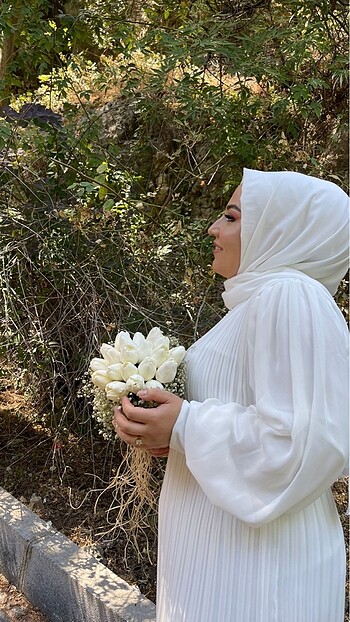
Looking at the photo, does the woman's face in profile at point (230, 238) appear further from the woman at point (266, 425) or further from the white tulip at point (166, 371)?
the white tulip at point (166, 371)

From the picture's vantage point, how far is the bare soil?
3.19m

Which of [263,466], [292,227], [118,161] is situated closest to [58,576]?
[263,466]

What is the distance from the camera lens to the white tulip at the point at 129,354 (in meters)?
1.48

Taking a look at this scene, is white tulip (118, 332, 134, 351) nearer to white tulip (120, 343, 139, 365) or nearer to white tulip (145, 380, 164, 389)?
white tulip (120, 343, 139, 365)

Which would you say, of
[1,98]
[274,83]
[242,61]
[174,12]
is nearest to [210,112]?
[242,61]

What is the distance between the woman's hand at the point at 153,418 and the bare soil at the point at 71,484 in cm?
168

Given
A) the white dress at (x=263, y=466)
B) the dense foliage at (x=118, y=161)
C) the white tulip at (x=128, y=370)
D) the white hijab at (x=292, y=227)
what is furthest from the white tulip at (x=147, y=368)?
the dense foliage at (x=118, y=161)

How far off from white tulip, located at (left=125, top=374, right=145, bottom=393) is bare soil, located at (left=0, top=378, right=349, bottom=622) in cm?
170

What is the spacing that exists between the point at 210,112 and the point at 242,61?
1.17 ft

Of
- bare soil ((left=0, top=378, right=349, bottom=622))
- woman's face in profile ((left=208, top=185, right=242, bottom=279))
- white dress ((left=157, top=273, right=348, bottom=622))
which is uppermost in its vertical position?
woman's face in profile ((left=208, top=185, right=242, bottom=279))

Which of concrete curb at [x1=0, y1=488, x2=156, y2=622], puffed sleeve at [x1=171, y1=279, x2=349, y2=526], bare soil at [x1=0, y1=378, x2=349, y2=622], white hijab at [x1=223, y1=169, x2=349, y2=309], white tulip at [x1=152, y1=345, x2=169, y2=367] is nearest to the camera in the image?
puffed sleeve at [x1=171, y1=279, x2=349, y2=526]

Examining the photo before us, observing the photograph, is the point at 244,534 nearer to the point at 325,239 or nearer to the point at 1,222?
the point at 325,239

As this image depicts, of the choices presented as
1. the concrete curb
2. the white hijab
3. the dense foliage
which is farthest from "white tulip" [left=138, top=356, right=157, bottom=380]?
the dense foliage

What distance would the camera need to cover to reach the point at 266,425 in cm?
128
